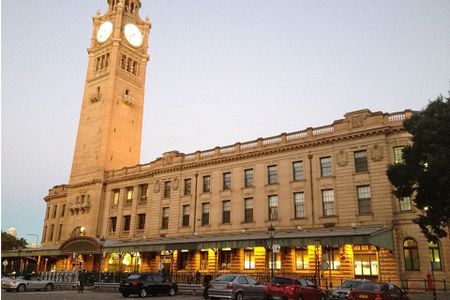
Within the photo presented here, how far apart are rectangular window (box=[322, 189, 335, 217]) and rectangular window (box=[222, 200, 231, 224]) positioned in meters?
10.9

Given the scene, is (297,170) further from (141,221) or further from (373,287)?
(141,221)

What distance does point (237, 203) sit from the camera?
140 ft

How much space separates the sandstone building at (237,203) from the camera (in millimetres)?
33031

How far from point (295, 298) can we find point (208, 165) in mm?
26485

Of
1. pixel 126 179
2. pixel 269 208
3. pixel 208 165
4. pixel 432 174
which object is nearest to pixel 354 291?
pixel 432 174

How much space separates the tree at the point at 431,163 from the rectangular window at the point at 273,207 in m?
17.1

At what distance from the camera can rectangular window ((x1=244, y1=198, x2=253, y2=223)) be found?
41.5 metres

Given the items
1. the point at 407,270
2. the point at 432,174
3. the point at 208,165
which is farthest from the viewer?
the point at 208,165

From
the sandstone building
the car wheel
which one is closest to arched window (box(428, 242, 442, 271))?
the sandstone building

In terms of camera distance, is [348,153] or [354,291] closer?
[354,291]

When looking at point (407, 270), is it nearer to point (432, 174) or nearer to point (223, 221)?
point (432, 174)

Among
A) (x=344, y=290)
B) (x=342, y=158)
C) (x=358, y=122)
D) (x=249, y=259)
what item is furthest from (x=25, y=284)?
(x=358, y=122)

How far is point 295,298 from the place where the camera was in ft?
→ 69.8

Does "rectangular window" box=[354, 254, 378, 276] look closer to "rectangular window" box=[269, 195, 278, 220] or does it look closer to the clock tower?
"rectangular window" box=[269, 195, 278, 220]
